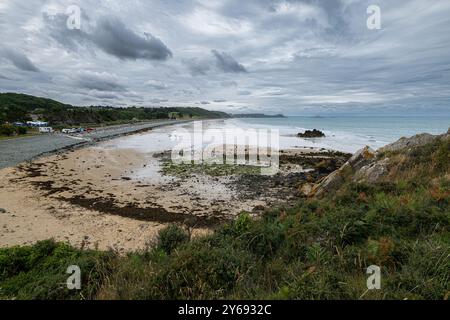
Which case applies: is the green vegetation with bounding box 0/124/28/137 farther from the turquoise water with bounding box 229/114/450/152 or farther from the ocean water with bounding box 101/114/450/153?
the turquoise water with bounding box 229/114/450/152

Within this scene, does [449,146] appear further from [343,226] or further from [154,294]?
[154,294]

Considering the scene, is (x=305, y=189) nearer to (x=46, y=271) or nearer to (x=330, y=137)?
Answer: (x=46, y=271)

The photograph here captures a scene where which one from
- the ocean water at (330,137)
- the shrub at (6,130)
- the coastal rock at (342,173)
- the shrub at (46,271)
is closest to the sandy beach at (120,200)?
the shrub at (46,271)

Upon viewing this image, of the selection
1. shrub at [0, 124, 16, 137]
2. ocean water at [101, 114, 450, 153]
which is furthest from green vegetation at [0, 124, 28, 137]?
ocean water at [101, 114, 450, 153]

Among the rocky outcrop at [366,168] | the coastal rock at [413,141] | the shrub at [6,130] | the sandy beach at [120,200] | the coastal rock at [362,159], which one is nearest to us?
the sandy beach at [120,200]

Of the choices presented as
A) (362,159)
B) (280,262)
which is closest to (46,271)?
(280,262)

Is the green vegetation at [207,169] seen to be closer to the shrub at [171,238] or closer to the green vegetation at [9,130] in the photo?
the shrub at [171,238]

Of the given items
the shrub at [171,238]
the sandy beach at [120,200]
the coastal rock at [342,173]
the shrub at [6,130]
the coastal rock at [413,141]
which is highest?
the shrub at [6,130]

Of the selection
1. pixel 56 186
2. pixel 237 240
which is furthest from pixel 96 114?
pixel 237 240

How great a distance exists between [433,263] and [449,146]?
872 cm

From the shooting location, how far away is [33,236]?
8.85 meters

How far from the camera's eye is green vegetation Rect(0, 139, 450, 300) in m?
3.48

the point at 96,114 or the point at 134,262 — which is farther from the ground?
the point at 96,114

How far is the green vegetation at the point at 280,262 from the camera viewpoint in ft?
11.4
